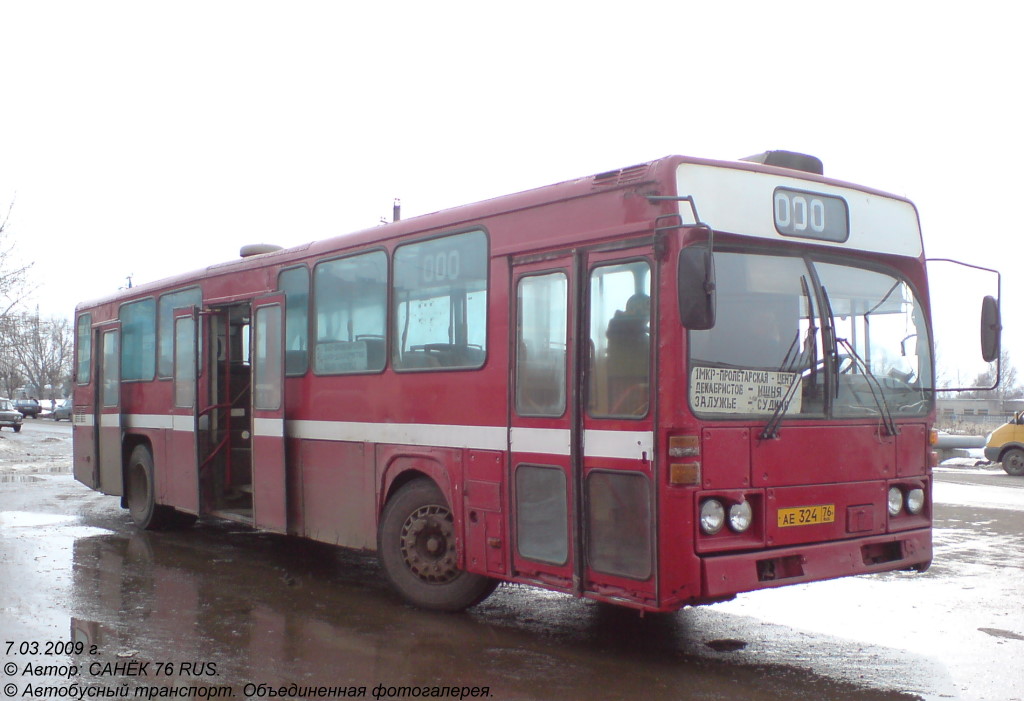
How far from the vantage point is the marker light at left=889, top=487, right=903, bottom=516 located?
7000 mm

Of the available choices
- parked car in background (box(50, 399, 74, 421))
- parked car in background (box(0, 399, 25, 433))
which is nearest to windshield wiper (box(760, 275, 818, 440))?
parked car in background (box(0, 399, 25, 433))

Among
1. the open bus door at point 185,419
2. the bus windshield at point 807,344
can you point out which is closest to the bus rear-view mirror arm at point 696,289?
the bus windshield at point 807,344

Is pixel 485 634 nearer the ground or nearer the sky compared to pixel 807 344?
nearer the ground

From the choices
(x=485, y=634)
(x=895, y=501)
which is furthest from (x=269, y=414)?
(x=895, y=501)

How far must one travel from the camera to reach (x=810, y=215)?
22.4ft

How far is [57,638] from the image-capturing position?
7059 mm

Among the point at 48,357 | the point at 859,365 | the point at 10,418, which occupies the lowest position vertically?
the point at 10,418

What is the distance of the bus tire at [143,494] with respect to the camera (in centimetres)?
1241

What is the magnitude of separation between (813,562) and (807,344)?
1348mm

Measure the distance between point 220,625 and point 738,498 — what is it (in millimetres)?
3844

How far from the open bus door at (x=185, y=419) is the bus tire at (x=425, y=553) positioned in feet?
12.2

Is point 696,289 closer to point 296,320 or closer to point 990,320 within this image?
point 990,320

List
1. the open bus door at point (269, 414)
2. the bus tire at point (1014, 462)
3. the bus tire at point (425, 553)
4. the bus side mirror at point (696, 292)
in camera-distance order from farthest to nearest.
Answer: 1. the bus tire at point (1014, 462)
2. the open bus door at point (269, 414)
3. the bus tire at point (425, 553)
4. the bus side mirror at point (696, 292)

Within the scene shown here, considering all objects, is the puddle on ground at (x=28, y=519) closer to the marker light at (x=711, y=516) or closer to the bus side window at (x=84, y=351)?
the bus side window at (x=84, y=351)
